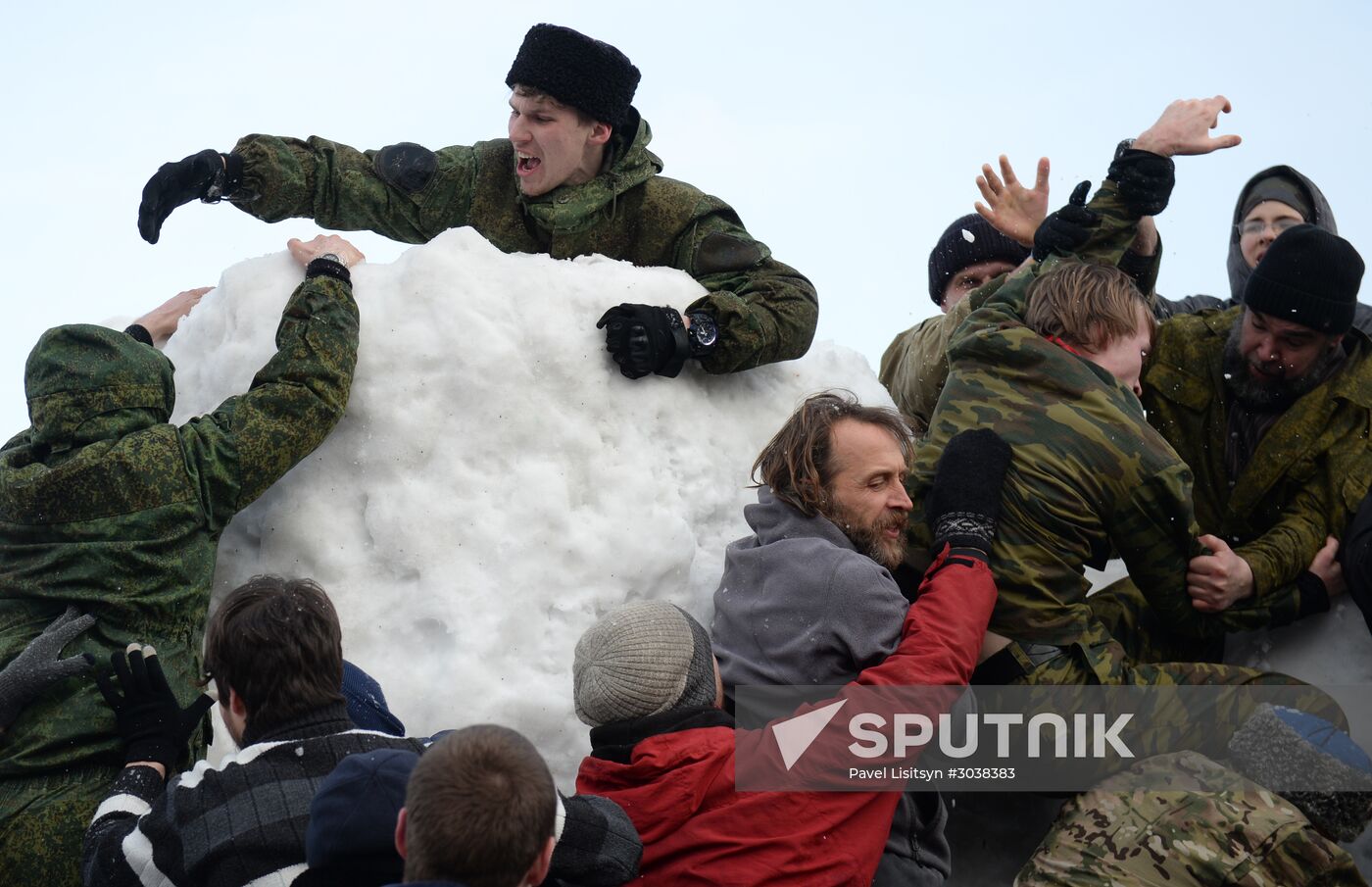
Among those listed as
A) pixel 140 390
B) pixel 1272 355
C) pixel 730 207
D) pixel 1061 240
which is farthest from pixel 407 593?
pixel 1272 355

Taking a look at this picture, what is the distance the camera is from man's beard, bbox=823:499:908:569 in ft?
12.4

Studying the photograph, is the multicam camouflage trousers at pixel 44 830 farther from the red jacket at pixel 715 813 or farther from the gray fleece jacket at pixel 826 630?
the gray fleece jacket at pixel 826 630

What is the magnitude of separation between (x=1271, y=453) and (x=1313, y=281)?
1.75ft

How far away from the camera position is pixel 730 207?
5062 millimetres

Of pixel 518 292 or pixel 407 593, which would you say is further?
pixel 518 292

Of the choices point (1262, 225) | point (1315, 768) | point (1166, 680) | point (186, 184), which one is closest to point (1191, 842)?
point (1315, 768)

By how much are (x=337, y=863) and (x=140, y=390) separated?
1.63 meters

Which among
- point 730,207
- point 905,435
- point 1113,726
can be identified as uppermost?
point 730,207

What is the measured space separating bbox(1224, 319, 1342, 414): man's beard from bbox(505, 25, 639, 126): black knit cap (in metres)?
2.16

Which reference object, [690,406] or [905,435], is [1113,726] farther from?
[690,406]

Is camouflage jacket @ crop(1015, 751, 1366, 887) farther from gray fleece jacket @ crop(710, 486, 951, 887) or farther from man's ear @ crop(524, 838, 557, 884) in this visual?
man's ear @ crop(524, 838, 557, 884)

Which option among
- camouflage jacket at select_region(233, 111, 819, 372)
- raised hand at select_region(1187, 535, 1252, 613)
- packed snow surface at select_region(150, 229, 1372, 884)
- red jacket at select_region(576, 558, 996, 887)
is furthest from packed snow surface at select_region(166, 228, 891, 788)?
raised hand at select_region(1187, 535, 1252, 613)

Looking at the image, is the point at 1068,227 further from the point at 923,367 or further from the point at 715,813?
the point at 715,813

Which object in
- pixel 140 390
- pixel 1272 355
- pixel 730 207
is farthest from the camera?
pixel 730 207
